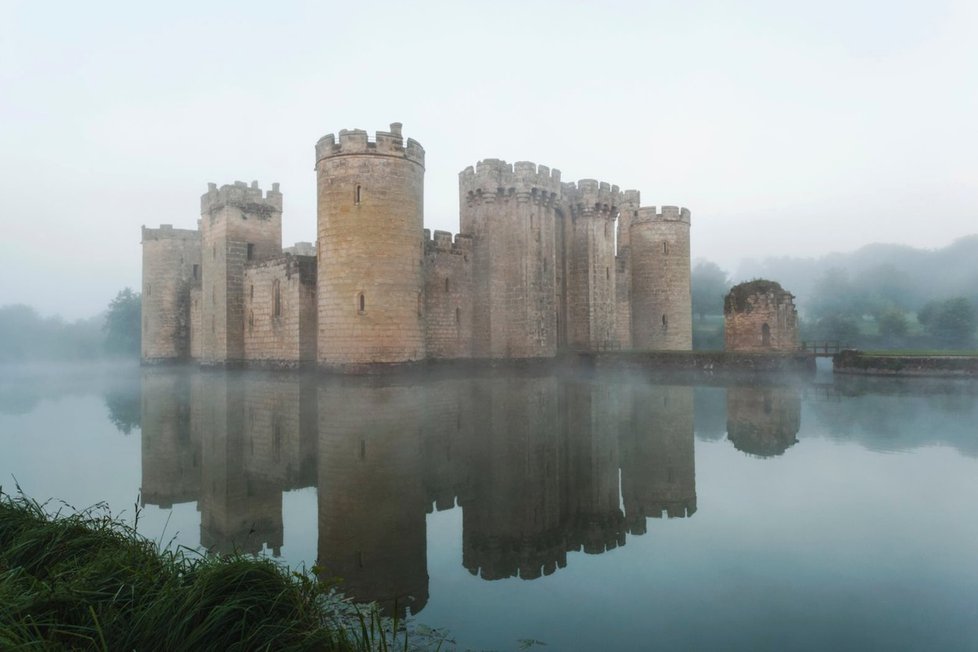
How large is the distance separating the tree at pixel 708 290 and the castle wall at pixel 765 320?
3738cm

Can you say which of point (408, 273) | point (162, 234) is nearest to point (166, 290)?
point (162, 234)

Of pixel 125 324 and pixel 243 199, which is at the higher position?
pixel 243 199

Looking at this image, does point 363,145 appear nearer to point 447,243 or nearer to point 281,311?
point 447,243

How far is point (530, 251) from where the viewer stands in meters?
23.7

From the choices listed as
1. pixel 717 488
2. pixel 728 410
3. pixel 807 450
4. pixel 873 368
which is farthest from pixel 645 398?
pixel 873 368

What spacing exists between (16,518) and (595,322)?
80.8 feet

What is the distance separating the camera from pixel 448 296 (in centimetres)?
2377

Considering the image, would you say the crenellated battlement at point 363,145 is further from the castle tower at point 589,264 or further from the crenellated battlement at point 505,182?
the castle tower at point 589,264

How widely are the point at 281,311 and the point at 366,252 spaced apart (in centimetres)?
636

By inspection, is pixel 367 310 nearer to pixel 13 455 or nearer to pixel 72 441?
pixel 72 441

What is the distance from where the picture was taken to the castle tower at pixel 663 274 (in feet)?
100

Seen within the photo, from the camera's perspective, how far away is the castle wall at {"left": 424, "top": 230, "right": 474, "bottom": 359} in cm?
2328

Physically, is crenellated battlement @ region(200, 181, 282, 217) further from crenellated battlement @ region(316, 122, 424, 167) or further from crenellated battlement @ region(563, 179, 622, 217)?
crenellated battlement @ region(563, 179, 622, 217)

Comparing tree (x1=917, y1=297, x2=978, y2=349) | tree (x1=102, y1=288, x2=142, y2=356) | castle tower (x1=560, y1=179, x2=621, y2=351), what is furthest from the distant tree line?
tree (x1=917, y1=297, x2=978, y2=349)
